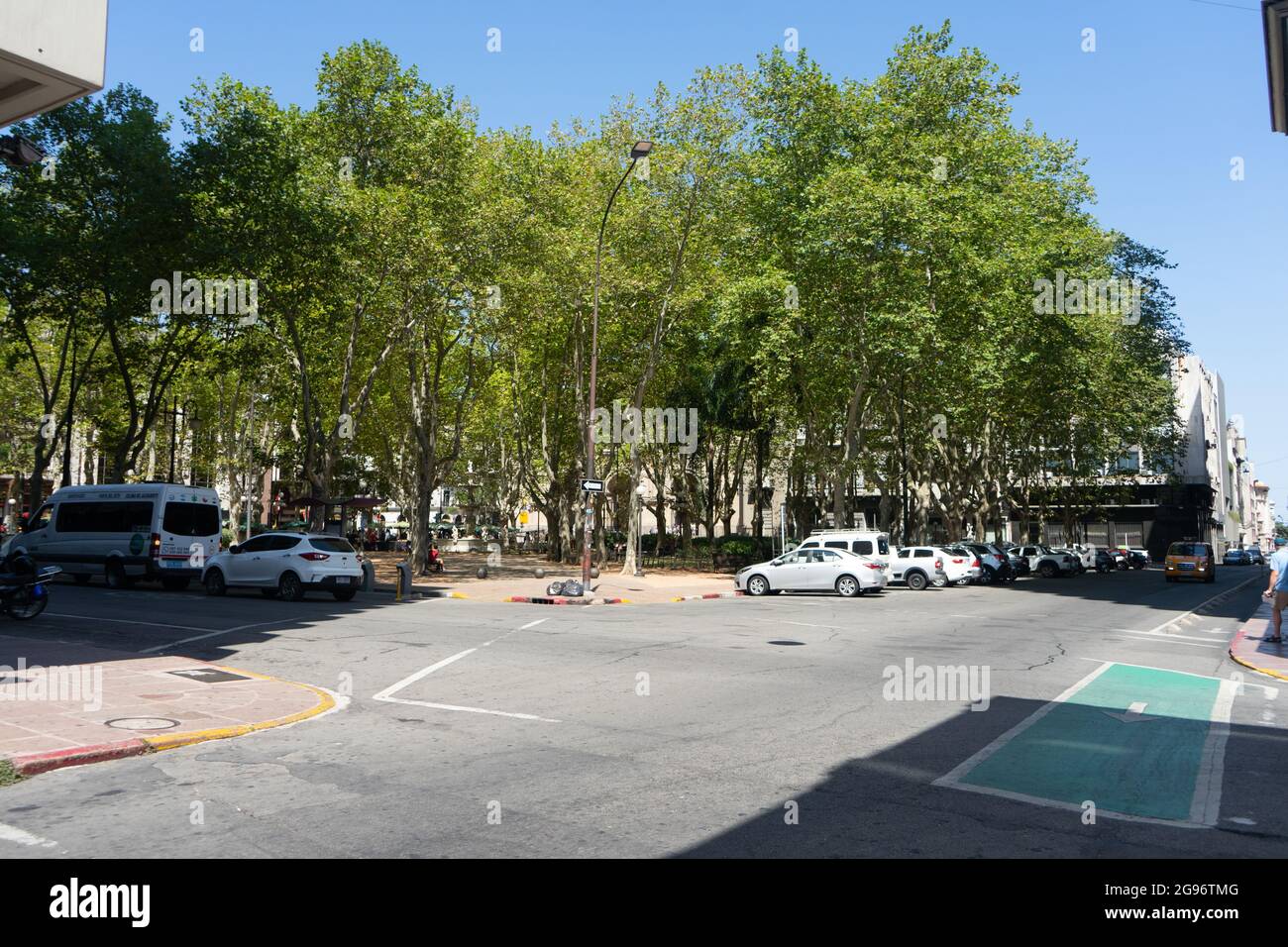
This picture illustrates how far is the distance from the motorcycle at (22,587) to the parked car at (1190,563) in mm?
42962

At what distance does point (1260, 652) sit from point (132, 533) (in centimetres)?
2525

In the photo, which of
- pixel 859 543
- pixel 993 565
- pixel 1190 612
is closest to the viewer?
pixel 1190 612

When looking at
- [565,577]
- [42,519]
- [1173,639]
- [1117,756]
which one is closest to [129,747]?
[1117,756]

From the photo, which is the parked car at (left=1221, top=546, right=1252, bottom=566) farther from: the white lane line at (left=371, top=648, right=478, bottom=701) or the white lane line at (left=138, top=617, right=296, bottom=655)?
the white lane line at (left=371, top=648, right=478, bottom=701)

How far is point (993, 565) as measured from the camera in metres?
39.6

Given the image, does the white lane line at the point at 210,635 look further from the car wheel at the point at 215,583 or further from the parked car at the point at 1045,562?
the parked car at the point at 1045,562

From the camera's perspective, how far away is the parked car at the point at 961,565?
35.8 meters

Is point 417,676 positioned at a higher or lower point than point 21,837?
lower

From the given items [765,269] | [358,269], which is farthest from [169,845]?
[765,269]

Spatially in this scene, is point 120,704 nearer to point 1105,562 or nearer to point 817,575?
point 817,575

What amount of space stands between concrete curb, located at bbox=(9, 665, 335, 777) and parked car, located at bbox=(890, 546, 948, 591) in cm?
2821

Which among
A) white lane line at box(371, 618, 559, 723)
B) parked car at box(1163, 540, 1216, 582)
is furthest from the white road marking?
parked car at box(1163, 540, 1216, 582)
